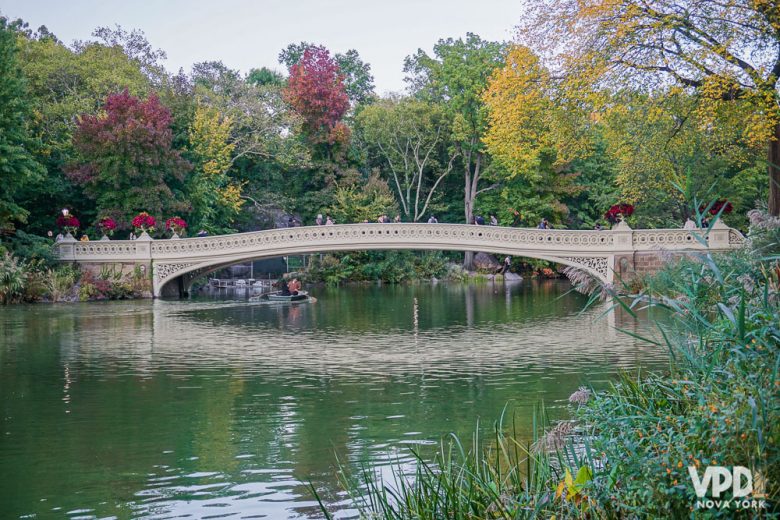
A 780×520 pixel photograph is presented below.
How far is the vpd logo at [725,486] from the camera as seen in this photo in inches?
147

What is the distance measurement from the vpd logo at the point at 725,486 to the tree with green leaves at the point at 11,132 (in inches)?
967

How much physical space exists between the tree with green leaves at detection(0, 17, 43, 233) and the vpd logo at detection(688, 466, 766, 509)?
24552mm

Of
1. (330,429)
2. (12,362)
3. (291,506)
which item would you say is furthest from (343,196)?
(291,506)

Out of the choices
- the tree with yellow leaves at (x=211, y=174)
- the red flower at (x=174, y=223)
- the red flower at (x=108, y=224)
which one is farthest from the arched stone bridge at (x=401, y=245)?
the tree with yellow leaves at (x=211, y=174)

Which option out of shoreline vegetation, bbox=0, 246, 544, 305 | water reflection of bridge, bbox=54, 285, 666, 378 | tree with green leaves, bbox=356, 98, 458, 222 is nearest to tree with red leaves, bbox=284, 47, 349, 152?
tree with green leaves, bbox=356, 98, 458, 222

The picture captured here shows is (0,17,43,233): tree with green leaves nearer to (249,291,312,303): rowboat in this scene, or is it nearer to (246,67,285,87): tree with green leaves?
(249,291,312,303): rowboat

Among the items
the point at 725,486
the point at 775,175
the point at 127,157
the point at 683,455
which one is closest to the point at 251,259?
the point at 127,157

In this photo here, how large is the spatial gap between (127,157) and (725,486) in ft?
94.2

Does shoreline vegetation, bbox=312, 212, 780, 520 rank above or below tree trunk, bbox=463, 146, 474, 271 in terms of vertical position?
below

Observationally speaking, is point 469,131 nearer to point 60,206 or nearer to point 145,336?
point 60,206

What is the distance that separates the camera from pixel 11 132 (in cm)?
2605

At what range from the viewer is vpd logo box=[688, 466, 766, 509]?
374cm

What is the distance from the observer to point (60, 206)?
105 ft

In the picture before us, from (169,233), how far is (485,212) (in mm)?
15779
